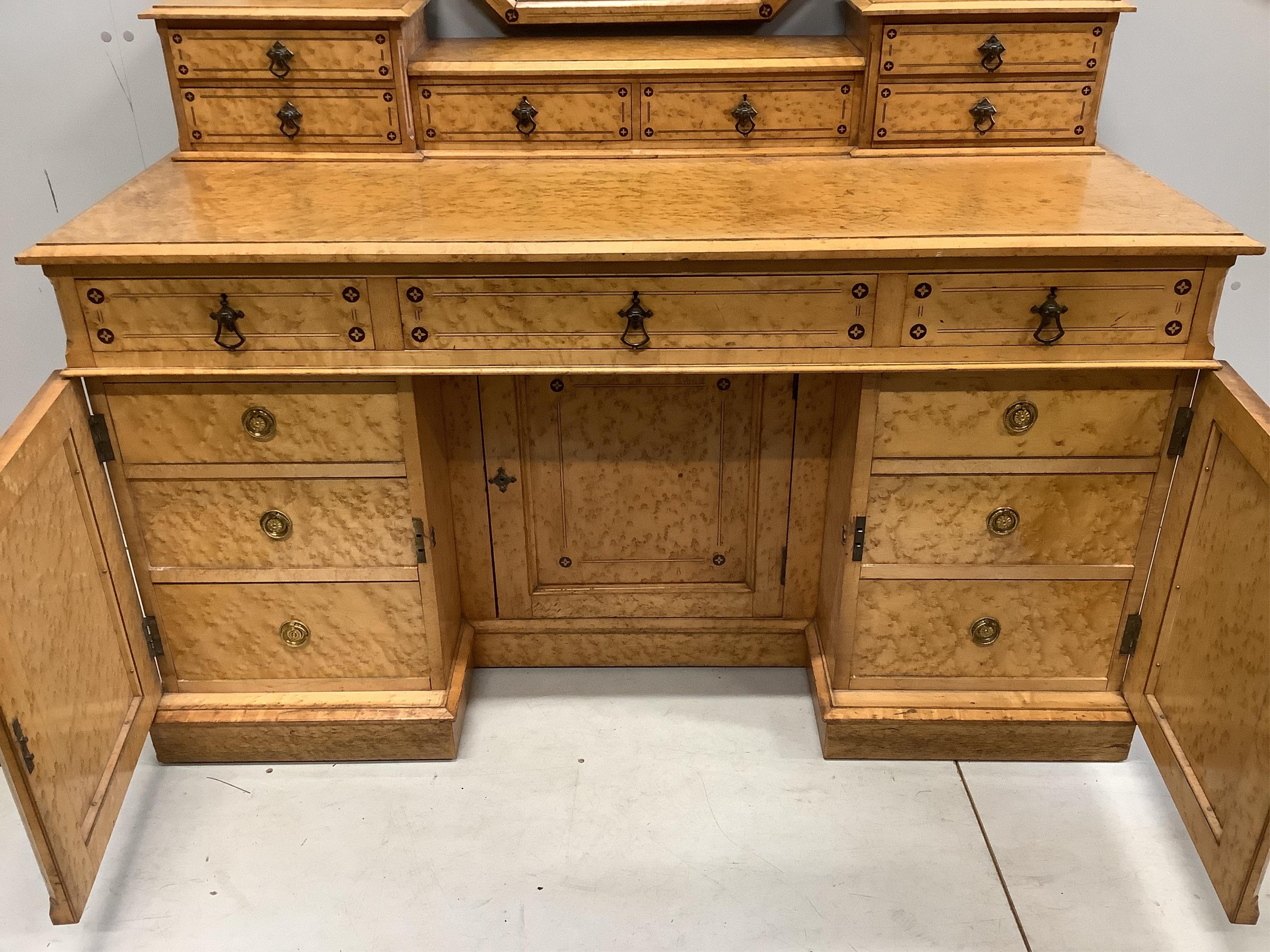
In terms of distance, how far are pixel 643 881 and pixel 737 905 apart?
0.56 ft

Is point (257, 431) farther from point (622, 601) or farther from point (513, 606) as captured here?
point (622, 601)

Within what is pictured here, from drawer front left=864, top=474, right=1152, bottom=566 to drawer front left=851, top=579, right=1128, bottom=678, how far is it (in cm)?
6

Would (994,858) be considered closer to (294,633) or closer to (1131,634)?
(1131,634)

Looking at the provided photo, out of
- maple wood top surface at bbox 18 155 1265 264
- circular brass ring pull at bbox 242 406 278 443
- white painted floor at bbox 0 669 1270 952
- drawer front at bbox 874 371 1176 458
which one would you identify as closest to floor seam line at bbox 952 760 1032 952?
white painted floor at bbox 0 669 1270 952

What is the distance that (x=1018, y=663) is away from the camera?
6.49ft

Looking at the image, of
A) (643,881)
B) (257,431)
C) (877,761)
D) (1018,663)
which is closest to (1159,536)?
(1018,663)

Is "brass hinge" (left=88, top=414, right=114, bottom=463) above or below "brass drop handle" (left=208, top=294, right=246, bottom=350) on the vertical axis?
below

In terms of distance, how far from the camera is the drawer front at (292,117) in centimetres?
193

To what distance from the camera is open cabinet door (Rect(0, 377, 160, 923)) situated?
1406mm

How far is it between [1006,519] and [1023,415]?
21 cm

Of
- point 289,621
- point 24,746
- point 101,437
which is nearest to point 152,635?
point 289,621

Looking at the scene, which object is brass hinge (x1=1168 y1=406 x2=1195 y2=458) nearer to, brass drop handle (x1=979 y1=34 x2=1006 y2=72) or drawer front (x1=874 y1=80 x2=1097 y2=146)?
drawer front (x1=874 y1=80 x2=1097 y2=146)

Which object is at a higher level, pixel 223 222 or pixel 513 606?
pixel 223 222

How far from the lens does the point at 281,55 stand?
189cm
